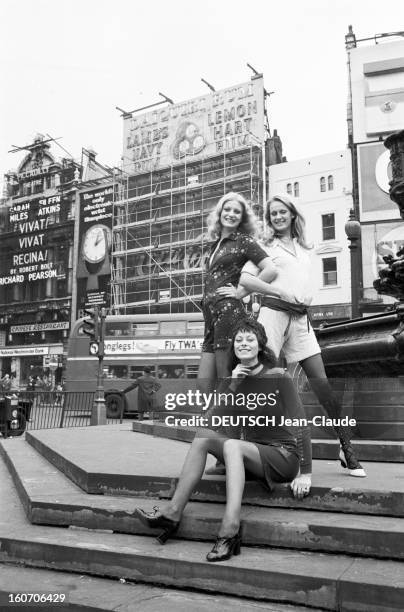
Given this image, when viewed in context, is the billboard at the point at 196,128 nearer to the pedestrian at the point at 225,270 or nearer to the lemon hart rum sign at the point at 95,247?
the lemon hart rum sign at the point at 95,247

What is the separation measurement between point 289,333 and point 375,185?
3141 cm

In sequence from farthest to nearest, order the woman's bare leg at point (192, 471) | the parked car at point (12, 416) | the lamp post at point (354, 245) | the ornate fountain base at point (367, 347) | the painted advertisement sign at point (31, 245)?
the painted advertisement sign at point (31, 245) < the parked car at point (12, 416) < the lamp post at point (354, 245) < the ornate fountain base at point (367, 347) < the woman's bare leg at point (192, 471)

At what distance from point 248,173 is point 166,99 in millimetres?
11816

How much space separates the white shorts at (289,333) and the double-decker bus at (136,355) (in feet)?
50.3

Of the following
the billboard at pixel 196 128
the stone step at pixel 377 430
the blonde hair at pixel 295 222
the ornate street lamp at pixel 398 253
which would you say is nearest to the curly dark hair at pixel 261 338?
the blonde hair at pixel 295 222

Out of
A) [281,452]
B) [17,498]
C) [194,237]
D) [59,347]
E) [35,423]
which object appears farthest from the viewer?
[59,347]

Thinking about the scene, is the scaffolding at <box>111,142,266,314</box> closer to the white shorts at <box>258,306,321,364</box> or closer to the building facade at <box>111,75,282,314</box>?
the building facade at <box>111,75,282,314</box>

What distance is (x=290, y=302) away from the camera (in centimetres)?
383

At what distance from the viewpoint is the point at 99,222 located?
143 ft

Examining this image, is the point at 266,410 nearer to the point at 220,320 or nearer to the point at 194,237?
the point at 220,320

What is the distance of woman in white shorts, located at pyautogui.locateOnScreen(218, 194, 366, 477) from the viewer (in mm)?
3795

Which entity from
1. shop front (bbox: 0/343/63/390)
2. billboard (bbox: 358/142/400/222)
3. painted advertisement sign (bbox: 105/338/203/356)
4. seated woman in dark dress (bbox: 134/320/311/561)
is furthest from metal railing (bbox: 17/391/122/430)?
shop front (bbox: 0/343/63/390)

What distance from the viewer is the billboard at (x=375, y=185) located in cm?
3275

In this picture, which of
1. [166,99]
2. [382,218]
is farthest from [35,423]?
[166,99]
